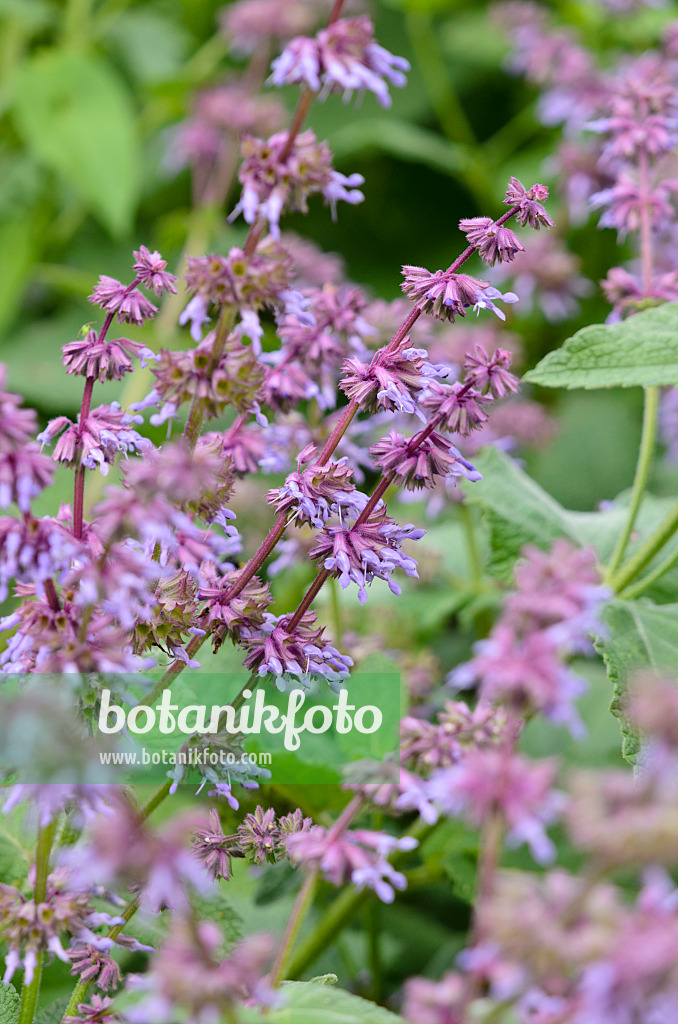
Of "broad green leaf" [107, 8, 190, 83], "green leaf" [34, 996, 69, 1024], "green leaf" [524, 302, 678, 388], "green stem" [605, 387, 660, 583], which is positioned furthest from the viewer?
"broad green leaf" [107, 8, 190, 83]

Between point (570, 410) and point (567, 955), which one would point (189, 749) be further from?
point (570, 410)

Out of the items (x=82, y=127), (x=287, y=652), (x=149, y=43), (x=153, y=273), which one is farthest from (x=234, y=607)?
(x=149, y=43)

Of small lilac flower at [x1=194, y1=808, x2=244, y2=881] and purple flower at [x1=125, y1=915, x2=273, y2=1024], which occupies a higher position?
small lilac flower at [x1=194, y1=808, x2=244, y2=881]

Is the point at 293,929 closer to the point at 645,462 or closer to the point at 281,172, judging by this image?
the point at 281,172

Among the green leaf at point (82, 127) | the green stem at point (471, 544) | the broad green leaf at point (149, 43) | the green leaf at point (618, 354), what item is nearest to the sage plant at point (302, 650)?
the green leaf at point (618, 354)

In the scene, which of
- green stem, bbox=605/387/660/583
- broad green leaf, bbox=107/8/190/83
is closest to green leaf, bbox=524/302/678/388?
green stem, bbox=605/387/660/583

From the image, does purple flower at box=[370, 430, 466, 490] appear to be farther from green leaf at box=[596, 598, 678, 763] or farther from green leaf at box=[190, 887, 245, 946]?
green leaf at box=[190, 887, 245, 946]
